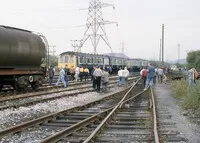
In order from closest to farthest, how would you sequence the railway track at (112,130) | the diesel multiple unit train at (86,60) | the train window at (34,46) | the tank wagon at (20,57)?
the railway track at (112,130), the tank wagon at (20,57), the train window at (34,46), the diesel multiple unit train at (86,60)

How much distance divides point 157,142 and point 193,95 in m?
7.56

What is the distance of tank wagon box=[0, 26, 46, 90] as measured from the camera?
54.6 ft

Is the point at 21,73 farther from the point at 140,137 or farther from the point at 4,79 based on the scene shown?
the point at 140,137

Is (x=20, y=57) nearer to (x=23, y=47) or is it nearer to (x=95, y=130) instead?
(x=23, y=47)

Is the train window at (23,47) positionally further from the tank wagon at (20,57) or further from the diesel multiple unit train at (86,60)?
the diesel multiple unit train at (86,60)

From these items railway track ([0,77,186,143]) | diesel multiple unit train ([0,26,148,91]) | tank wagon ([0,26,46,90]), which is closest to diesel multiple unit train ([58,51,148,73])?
diesel multiple unit train ([0,26,148,91])

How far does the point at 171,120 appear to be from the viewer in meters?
10.3

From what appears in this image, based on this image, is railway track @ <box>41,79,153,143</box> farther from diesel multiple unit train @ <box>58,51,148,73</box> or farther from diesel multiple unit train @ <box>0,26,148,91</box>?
diesel multiple unit train @ <box>58,51,148,73</box>

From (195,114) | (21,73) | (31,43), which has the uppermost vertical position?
(31,43)

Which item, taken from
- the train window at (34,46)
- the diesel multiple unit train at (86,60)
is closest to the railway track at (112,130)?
the train window at (34,46)

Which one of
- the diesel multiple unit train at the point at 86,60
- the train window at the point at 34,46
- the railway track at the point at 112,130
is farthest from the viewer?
the diesel multiple unit train at the point at 86,60

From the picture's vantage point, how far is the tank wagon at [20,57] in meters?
16.6

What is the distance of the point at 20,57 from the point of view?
17.8 metres

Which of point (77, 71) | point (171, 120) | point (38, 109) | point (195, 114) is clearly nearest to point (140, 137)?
point (171, 120)
